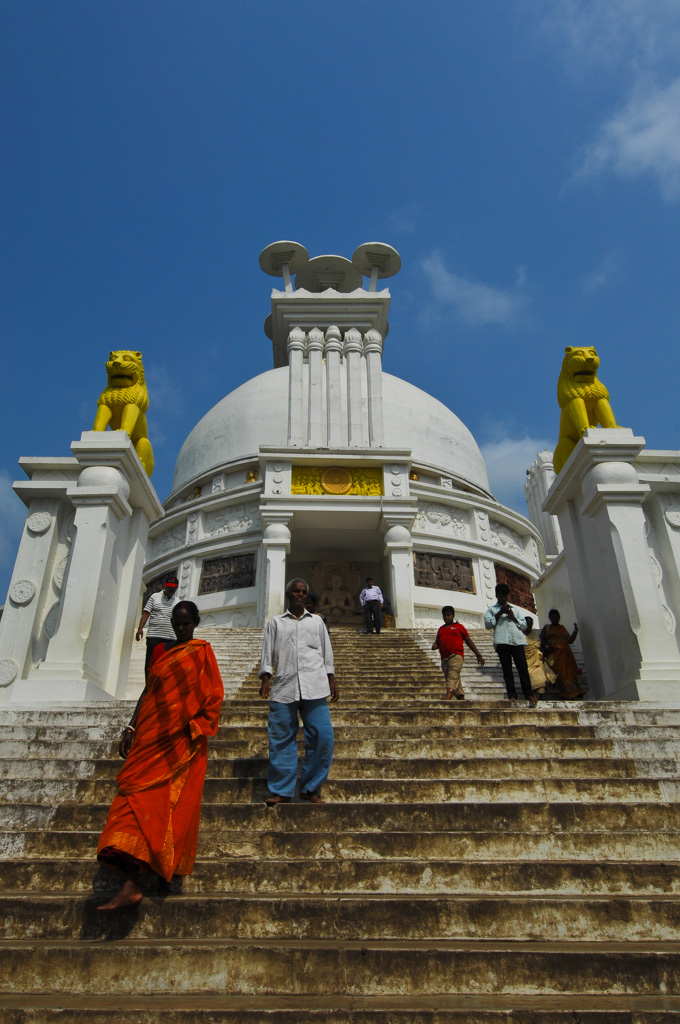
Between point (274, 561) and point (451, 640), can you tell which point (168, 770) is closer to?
point (451, 640)

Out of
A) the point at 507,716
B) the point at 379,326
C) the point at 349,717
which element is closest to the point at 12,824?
the point at 349,717

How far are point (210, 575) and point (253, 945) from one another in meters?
15.9

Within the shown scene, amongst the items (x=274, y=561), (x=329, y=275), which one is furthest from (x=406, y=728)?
(x=329, y=275)

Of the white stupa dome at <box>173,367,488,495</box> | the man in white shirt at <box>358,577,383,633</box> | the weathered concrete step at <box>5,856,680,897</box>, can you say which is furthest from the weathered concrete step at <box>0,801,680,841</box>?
the white stupa dome at <box>173,367,488,495</box>

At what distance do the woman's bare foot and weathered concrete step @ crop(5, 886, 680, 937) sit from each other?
68 mm

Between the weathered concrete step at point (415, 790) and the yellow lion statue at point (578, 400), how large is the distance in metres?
5.74

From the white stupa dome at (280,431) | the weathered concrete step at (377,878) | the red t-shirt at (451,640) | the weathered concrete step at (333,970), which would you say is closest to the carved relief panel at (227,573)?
the white stupa dome at (280,431)

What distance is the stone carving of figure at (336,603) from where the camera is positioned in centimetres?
1758

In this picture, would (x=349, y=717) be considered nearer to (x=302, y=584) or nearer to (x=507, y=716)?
(x=507, y=716)

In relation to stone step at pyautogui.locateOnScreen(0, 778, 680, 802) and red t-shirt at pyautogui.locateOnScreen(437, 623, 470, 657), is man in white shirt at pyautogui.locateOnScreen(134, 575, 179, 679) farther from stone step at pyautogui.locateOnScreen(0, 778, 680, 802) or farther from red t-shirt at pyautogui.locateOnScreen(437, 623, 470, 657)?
red t-shirt at pyautogui.locateOnScreen(437, 623, 470, 657)

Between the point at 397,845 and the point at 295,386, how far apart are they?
52.9 ft

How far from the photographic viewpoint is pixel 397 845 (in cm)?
410

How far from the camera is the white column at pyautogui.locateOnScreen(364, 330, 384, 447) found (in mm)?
18578

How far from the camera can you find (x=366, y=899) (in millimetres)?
3490
